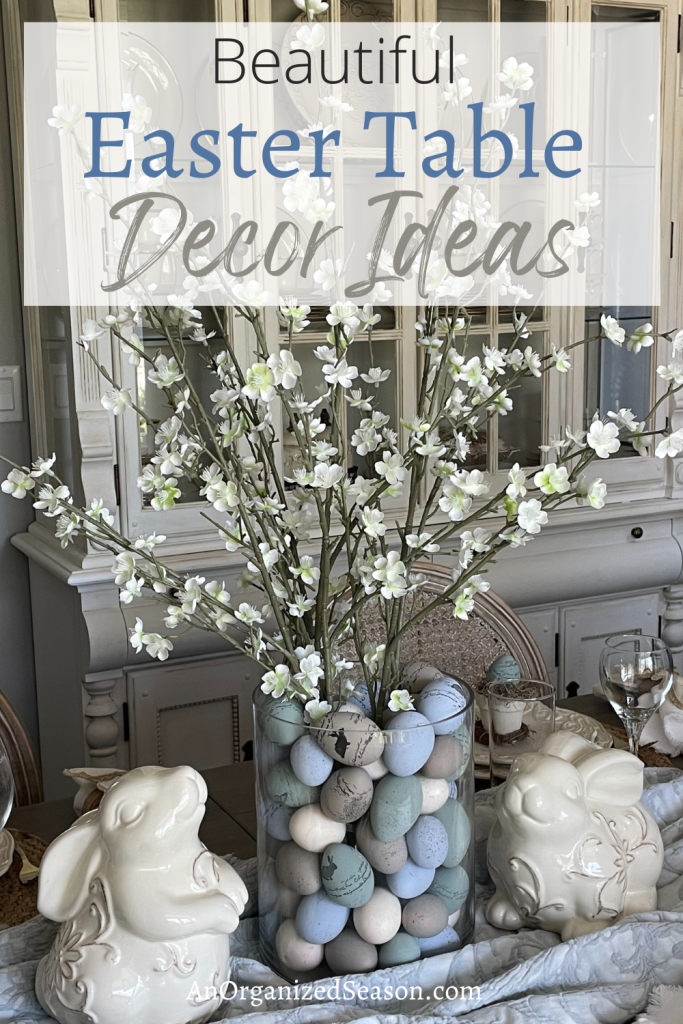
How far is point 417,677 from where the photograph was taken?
2.76 ft

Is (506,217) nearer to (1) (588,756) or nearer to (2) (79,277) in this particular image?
(2) (79,277)

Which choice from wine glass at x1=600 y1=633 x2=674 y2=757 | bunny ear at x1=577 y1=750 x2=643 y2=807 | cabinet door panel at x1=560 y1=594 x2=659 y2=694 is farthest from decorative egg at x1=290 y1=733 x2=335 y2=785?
cabinet door panel at x1=560 y1=594 x2=659 y2=694

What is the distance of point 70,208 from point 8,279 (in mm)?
457

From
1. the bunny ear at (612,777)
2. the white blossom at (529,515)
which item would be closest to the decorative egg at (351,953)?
the bunny ear at (612,777)

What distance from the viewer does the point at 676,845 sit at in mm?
971

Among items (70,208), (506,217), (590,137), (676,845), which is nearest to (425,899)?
(676,845)

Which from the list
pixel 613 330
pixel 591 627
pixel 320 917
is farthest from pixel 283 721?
pixel 591 627

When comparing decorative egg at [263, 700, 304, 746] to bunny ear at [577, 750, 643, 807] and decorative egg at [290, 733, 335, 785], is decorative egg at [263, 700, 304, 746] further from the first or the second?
bunny ear at [577, 750, 643, 807]

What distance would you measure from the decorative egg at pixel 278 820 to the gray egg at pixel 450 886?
0.11 metres

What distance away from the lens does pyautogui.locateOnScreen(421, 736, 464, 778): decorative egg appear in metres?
0.76

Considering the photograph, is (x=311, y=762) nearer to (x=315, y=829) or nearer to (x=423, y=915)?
(x=315, y=829)

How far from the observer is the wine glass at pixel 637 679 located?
3.57 ft

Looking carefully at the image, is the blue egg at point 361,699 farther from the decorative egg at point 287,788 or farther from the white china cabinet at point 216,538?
the white china cabinet at point 216,538

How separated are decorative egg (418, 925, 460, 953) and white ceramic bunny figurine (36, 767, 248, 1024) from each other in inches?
6.3
